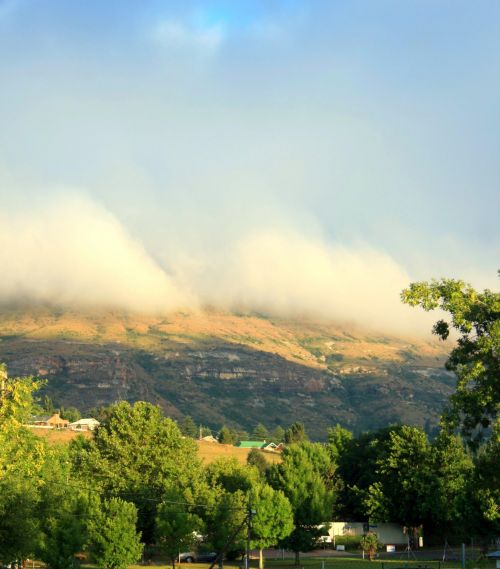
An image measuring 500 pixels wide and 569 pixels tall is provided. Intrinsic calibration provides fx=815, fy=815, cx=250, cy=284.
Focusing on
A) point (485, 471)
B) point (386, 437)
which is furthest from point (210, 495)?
point (485, 471)

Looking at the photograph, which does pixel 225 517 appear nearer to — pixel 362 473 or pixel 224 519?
pixel 224 519

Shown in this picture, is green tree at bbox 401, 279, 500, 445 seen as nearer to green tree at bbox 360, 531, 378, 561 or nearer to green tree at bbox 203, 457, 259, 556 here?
green tree at bbox 203, 457, 259, 556

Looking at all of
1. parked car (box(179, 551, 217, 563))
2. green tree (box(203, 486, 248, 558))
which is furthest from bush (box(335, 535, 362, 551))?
green tree (box(203, 486, 248, 558))

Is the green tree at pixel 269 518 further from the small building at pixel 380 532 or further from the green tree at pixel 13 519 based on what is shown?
the green tree at pixel 13 519

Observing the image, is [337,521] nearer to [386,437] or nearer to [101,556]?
[386,437]

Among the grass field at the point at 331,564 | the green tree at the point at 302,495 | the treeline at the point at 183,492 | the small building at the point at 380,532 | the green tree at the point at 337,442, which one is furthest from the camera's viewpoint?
the green tree at the point at 337,442

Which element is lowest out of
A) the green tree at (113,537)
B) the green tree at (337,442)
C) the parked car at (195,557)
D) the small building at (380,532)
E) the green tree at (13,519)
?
the parked car at (195,557)

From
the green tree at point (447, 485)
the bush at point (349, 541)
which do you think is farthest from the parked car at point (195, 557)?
the green tree at point (447, 485)

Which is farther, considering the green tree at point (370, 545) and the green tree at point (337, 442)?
the green tree at point (337, 442)

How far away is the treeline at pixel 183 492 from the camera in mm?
63625

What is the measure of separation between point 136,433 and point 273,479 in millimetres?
22493

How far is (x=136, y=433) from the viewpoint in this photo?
399 ft

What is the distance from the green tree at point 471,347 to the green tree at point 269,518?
60263 millimetres

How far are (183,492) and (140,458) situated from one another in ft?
62.3
